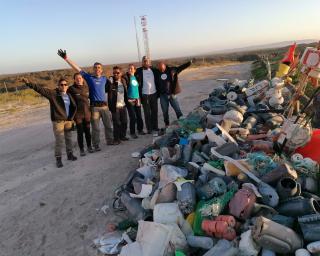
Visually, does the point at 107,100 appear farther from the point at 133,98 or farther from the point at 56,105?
the point at 56,105

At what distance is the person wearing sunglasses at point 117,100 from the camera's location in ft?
27.6

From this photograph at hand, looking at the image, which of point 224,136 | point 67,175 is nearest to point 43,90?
point 67,175

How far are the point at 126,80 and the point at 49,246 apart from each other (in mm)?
4714

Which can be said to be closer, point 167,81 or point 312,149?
point 312,149

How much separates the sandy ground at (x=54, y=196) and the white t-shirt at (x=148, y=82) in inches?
44.1

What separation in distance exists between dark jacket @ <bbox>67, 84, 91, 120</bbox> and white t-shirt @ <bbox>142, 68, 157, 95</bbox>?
157cm

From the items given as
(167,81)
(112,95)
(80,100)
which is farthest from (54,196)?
(167,81)

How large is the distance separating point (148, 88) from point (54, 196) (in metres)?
3.70

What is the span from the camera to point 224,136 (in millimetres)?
6031

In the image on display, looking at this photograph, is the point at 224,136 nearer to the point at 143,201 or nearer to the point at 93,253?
the point at 143,201

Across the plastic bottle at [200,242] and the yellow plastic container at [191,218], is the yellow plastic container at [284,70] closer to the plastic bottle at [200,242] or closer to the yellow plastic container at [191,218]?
the yellow plastic container at [191,218]

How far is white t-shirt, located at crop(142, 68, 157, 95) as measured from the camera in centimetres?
890

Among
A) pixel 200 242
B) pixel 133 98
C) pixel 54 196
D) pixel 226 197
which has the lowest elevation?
pixel 54 196

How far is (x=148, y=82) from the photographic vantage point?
29.3 feet
